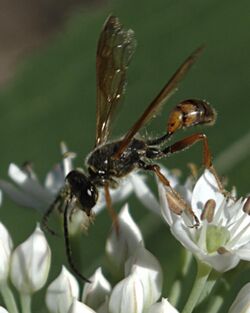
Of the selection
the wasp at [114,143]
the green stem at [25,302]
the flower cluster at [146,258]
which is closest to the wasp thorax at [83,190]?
the wasp at [114,143]

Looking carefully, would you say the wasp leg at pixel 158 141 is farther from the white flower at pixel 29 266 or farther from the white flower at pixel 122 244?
the white flower at pixel 29 266

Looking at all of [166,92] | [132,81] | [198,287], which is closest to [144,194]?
[198,287]

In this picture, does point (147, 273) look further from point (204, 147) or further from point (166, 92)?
point (166, 92)

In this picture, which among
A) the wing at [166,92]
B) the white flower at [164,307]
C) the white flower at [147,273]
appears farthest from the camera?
the white flower at [147,273]

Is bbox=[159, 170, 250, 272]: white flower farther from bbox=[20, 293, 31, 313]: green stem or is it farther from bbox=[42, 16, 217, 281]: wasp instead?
bbox=[20, 293, 31, 313]: green stem

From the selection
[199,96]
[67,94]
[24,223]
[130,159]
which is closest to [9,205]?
[24,223]

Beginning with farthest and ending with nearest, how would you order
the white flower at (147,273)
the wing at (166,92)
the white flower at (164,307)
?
the white flower at (147,273), the white flower at (164,307), the wing at (166,92)
